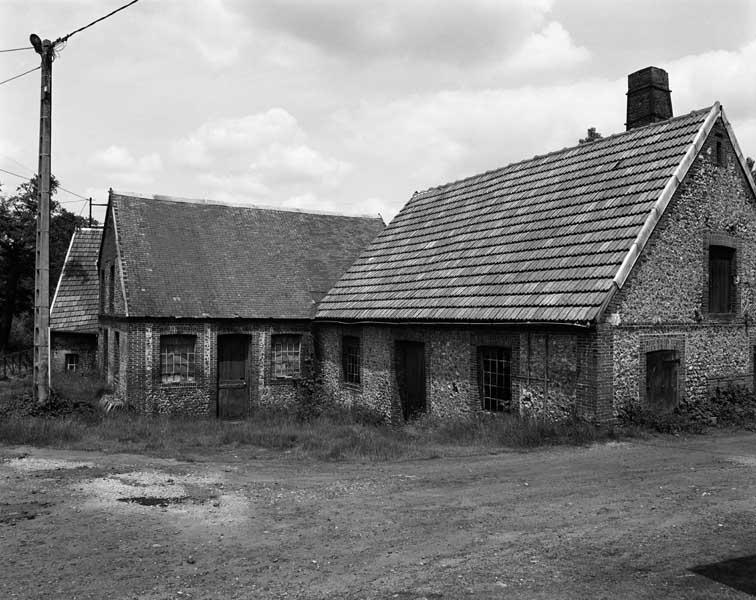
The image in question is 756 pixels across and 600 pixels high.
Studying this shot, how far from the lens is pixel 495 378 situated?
46.5 feet

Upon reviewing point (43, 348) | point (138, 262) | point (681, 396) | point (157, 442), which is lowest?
point (157, 442)

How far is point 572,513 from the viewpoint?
7523 millimetres

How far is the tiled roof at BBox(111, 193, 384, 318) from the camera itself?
1941cm

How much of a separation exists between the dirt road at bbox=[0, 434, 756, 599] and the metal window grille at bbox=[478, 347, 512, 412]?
314cm

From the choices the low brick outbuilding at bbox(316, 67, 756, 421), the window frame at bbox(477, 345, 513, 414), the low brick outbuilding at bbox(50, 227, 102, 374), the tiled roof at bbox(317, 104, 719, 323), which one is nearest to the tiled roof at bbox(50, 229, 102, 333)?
the low brick outbuilding at bbox(50, 227, 102, 374)

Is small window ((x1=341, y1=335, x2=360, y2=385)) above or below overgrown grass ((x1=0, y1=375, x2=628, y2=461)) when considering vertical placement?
above

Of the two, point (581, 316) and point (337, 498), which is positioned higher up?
point (581, 316)

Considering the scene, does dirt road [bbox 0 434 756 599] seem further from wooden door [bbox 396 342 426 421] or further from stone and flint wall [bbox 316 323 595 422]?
wooden door [bbox 396 342 426 421]

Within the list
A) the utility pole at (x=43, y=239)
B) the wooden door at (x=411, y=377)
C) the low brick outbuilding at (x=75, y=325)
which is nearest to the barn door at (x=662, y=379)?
the wooden door at (x=411, y=377)

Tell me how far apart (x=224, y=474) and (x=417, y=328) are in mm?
7334

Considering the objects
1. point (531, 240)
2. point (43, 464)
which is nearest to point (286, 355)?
point (531, 240)

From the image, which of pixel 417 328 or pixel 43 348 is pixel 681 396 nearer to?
pixel 417 328

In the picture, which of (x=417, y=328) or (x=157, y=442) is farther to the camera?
(x=417, y=328)

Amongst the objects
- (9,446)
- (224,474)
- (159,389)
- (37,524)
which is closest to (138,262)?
(159,389)
